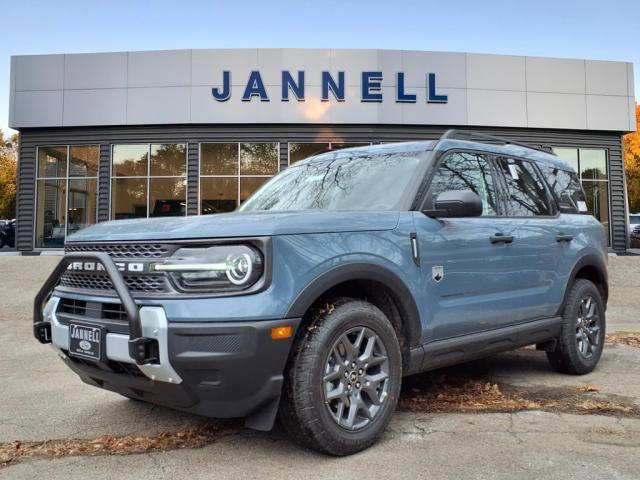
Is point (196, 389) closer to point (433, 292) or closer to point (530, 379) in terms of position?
point (433, 292)

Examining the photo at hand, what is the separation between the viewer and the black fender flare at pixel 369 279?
A: 108 inches

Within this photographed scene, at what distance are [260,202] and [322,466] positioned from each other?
7.11 ft

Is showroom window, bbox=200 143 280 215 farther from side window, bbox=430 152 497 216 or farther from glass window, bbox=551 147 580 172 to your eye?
side window, bbox=430 152 497 216

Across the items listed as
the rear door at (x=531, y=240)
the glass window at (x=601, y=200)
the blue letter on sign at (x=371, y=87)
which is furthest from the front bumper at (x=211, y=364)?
the glass window at (x=601, y=200)

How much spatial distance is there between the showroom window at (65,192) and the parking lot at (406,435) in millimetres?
13794

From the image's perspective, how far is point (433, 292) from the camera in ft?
11.4

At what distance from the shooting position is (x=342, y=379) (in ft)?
9.79

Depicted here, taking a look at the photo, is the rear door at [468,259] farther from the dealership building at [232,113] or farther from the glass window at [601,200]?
the glass window at [601,200]

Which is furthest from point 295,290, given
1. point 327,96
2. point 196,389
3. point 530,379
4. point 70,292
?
point 327,96

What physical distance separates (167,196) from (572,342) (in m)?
15.1

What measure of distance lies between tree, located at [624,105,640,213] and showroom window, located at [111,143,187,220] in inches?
835

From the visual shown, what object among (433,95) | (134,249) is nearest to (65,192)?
(433,95)

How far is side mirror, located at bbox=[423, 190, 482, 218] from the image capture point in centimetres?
337

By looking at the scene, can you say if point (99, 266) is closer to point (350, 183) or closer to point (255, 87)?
point (350, 183)
